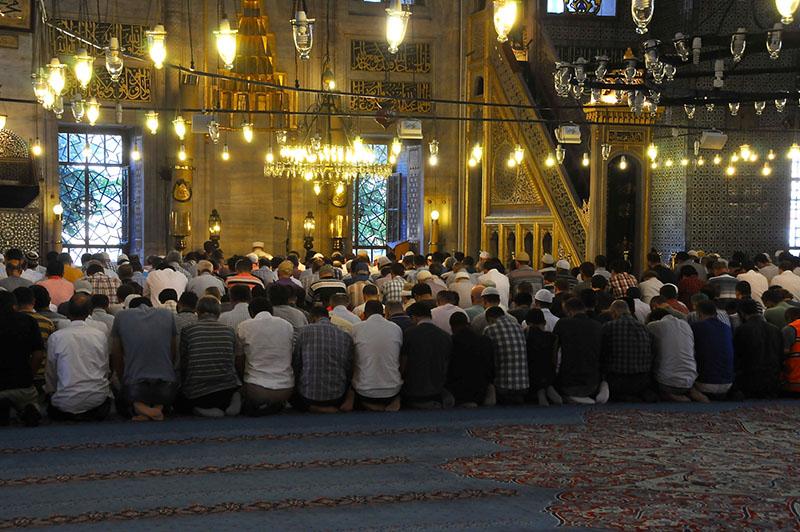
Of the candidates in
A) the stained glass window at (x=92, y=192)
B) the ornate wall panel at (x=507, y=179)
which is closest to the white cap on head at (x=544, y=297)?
the ornate wall panel at (x=507, y=179)

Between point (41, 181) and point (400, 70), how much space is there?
589 centimetres

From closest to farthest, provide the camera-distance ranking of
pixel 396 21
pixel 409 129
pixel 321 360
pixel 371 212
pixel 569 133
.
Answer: pixel 396 21, pixel 321 360, pixel 409 129, pixel 569 133, pixel 371 212

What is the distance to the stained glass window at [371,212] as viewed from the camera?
18.7m

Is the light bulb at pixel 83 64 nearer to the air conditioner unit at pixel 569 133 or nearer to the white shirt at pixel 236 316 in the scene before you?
the white shirt at pixel 236 316

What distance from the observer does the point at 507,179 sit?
17.2 metres

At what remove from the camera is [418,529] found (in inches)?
181

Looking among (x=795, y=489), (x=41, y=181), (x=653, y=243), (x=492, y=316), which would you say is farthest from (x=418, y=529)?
(x=653, y=243)

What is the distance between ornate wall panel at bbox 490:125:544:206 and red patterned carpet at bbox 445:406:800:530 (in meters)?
8.81

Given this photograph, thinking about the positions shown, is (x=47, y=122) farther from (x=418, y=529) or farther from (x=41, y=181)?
(x=418, y=529)

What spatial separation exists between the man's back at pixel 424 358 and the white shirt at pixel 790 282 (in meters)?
4.80

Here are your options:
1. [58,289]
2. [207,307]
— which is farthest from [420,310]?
[58,289]

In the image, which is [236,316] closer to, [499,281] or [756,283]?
[499,281]

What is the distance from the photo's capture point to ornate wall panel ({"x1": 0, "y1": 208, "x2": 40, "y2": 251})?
1556 centimetres

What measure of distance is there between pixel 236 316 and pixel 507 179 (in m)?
9.86
